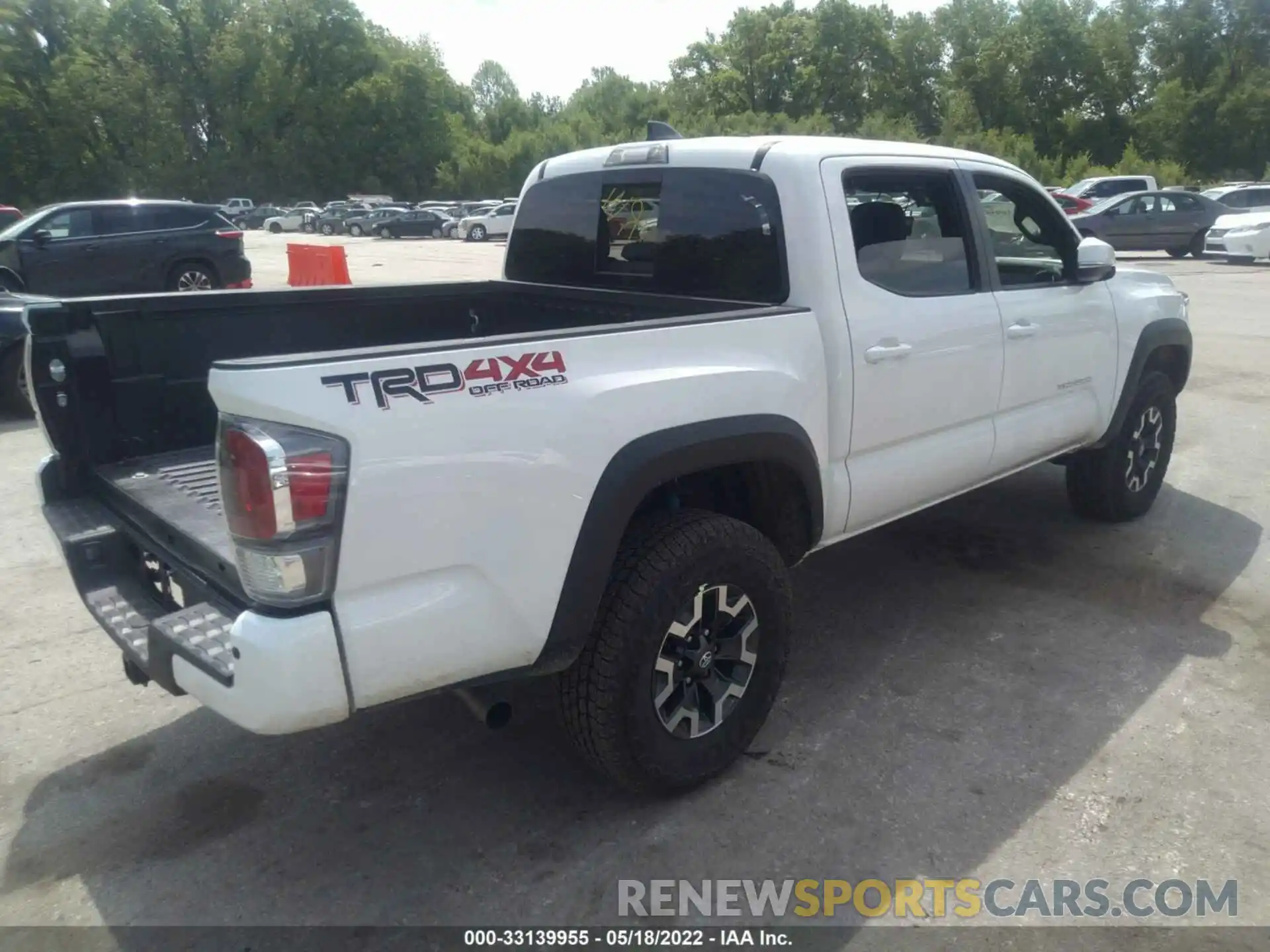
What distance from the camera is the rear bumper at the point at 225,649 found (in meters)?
2.29

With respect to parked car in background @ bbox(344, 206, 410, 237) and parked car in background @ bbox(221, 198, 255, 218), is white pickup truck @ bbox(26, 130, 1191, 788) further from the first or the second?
parked car in background @ bbox(221, 198, 255, 218)

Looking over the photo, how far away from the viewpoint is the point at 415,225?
4562cm

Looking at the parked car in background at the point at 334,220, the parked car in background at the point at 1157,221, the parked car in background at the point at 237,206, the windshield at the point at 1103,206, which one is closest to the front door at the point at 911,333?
the parked car in background at the point at 1157,221

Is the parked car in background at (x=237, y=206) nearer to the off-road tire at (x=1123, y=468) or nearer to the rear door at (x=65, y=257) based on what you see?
the rear door at (x=65, y=257)

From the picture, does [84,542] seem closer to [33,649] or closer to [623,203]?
[33,649]

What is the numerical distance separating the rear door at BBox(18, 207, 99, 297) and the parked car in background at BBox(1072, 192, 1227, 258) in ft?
64.0

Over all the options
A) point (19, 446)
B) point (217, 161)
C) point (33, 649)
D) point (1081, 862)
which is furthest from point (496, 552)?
point (217, 161)

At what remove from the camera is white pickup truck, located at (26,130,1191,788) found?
233 centimetres

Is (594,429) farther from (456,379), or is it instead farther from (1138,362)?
(1138,362)

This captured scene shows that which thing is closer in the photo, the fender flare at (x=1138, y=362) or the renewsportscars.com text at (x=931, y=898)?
the renewsportscars.com text at (x=931, y=898)

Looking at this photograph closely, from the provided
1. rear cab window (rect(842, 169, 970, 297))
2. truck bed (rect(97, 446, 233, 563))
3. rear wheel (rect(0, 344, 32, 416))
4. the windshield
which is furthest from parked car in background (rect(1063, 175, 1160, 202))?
truck bed (rect(97, 446, 233, 563))

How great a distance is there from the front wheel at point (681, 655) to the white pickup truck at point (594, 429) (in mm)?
11

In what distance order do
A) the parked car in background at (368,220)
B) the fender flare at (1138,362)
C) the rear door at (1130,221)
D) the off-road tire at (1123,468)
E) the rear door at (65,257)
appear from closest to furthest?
the fender flare at (1138,362) → the off-road tire at (1123,468) → the rear door at (65,257) → the rear door at (1130,221) → the parked car in background at (368,220)

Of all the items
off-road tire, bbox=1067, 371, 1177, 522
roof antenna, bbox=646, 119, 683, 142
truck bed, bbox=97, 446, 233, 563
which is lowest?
off-road tire, bbox=1067, 371, 1177, 522
